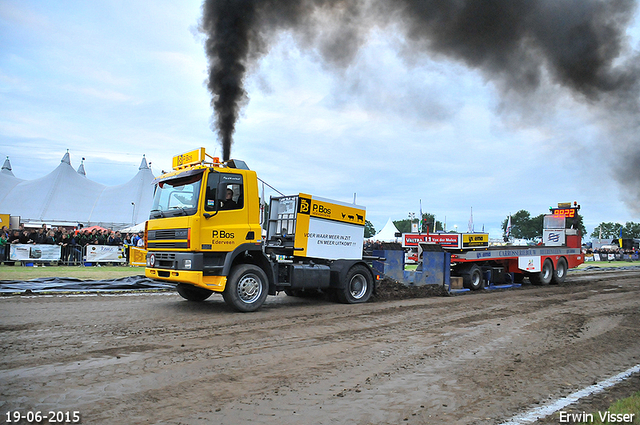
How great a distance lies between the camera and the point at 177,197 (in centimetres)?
892

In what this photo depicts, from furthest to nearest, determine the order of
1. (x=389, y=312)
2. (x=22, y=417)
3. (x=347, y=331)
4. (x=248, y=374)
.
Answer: (x=389, y=312)
(x=347, y=331)
(x=248, y=374)
(x=22, y=417)

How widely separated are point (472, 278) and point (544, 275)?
→ 15.7 feet

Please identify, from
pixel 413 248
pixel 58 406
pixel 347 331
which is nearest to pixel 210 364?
pixel 58 406

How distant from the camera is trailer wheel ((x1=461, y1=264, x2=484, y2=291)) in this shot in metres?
14.3

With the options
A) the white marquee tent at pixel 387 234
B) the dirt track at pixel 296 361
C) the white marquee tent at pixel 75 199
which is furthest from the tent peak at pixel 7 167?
the dirt track at pixel 296 361

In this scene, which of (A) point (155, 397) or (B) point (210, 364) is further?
(B) point (210, 364)

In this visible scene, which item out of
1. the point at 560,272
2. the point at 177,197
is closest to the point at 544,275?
the point at 560,272

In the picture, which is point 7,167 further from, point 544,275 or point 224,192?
point 544,275

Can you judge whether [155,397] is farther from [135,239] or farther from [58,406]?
[135,239]

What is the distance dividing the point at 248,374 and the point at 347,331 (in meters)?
2.79

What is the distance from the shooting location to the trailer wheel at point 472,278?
14.3 m

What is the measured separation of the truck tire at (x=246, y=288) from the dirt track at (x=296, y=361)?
0.34m

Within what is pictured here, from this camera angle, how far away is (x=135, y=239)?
862 inches

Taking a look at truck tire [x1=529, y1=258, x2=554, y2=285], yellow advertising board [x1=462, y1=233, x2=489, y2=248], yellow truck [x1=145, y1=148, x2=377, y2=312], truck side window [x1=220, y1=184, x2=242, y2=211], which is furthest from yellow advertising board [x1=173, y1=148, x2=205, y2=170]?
truck tire [x1=529, y1=258, x2=554, y2=285]
